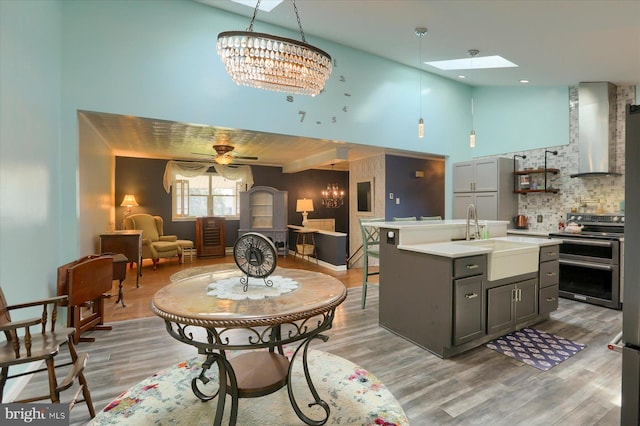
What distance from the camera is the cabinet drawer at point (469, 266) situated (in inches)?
101

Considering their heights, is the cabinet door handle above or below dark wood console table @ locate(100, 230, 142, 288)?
below

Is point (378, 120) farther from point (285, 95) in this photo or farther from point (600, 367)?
point (600, 367)

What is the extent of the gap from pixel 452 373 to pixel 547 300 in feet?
5.91

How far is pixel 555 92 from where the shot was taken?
509 cm

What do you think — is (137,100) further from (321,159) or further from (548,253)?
(548,253)

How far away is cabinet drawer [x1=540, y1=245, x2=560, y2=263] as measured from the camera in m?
3.32

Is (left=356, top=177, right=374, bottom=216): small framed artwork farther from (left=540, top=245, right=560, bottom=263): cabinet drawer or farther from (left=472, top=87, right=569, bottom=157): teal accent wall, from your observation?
(left=540, top=245, right=560, bottom=263): cabinet drawer

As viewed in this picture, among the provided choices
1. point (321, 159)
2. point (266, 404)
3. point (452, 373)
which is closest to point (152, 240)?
point (321, 159)

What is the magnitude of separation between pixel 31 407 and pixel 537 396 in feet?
9.84

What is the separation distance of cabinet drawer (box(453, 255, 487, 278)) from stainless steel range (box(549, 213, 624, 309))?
2506 mm

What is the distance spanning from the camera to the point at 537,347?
2.81 m

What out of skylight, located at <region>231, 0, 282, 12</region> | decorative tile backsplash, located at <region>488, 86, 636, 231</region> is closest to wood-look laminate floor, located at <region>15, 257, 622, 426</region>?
decorative tile backsplash, located at <region>488, 86, 636, 231</region>

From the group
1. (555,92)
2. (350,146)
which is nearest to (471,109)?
(555,92)

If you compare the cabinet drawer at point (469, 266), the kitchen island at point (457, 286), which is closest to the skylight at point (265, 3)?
the kitchen island at point (457, 286)
